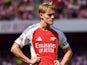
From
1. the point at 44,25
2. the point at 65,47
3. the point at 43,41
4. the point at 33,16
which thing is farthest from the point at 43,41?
the point at 33,16

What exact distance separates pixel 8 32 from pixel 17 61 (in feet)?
5.46

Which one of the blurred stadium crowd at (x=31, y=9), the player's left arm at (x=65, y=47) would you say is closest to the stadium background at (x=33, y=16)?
the blurred stadium crowd at (x=31, y=9)

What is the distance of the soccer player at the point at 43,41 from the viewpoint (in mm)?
5273

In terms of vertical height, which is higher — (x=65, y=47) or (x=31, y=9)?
(x=65, y=47)

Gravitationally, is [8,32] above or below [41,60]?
below

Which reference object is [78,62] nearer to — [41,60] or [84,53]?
[84,53]

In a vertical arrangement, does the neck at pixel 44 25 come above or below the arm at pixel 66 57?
above

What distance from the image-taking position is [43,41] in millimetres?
5379

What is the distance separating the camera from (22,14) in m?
14.0

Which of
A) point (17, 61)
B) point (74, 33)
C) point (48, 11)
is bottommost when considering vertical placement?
point (17, 61)

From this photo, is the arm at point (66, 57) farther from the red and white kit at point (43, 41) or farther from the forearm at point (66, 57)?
the red and white kit at point (43, 41)

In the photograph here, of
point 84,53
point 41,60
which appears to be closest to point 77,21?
point 84,53

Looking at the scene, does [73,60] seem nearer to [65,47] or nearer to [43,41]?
[65,47]

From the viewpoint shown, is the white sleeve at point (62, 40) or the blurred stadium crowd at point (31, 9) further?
the blurred stadium crowd at point (31, 9)
